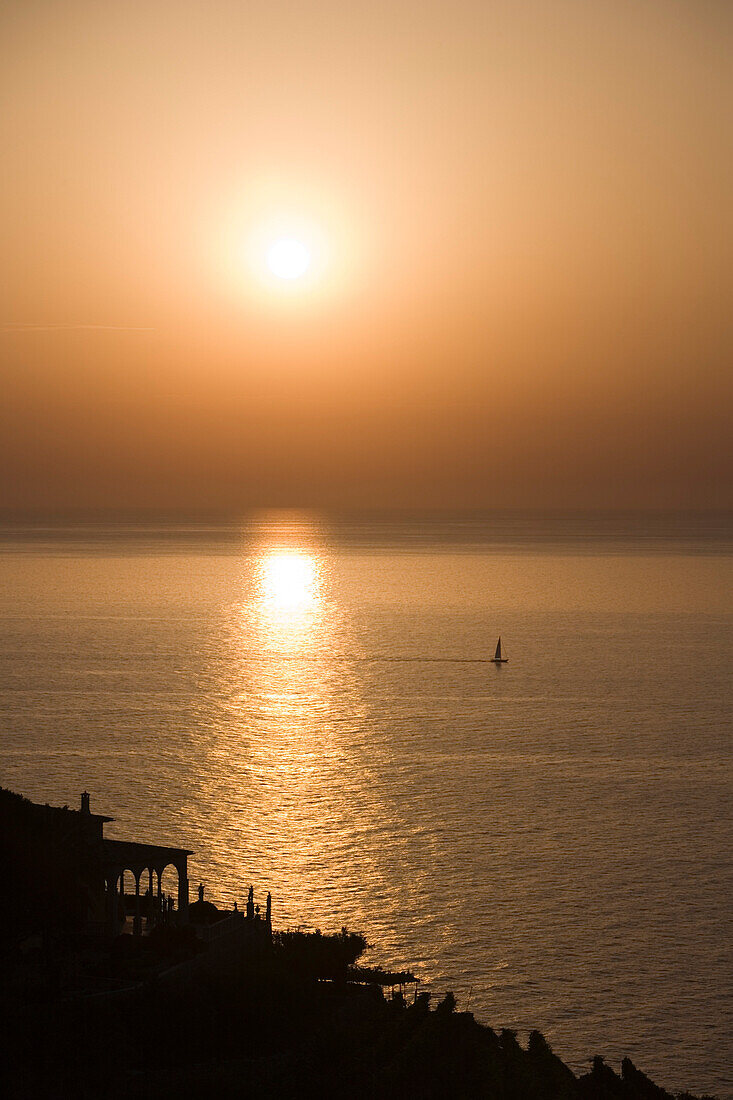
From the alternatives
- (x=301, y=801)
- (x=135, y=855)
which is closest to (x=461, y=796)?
(x=301, y=801)

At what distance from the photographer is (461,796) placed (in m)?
73.6

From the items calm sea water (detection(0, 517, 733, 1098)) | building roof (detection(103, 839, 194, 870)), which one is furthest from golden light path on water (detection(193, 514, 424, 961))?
building roof (detection(103, 839, 194, 870))

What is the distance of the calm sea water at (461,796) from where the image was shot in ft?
155

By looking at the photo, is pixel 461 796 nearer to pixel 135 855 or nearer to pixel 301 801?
pixel 301 801

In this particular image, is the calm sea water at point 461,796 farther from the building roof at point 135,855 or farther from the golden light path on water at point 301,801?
the building roof at point 135,855

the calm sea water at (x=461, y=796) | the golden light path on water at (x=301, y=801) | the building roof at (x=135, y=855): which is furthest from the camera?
the golden light path on water at (x=301, y=801)

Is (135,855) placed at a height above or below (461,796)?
below

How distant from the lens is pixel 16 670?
123m

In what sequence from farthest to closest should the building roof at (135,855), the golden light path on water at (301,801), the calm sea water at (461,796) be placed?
the golden light path on water at (301,801) < the calm sea water at (461,796) < the building roof at (135,855)

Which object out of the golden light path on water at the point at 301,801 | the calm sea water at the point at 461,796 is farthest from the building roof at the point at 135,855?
the golden light path on water at the point at 301,801

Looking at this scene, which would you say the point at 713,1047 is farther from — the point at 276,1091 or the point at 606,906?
the point at 276,1091

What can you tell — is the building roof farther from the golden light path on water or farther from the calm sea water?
the golden light path on water

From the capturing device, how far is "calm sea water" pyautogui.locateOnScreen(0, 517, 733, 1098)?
4731 centimetres

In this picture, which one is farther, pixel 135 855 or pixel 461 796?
pixel 461 796
